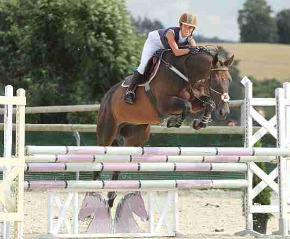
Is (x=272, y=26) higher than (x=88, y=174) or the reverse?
higher

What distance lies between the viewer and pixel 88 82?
14.7 meters

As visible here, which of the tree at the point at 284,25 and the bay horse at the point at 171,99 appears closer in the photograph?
the bay horse at the point at 171,99

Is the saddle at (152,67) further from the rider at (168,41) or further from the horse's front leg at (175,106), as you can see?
the horse's front leg at (175,106)

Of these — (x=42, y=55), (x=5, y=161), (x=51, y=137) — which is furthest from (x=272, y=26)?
(x=5, y=161)

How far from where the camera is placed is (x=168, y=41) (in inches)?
284

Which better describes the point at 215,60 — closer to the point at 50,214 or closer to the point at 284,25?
the point at 50,214

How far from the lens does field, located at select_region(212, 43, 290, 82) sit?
4012 cm

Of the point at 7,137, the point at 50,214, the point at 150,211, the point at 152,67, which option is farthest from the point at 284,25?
the point at 7,137

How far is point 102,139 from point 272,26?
184 feet

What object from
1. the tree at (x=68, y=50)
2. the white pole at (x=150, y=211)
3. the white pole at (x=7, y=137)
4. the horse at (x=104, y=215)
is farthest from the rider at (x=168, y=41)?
the tree at (x=68, y=50)

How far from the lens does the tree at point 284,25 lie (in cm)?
Result: 5984

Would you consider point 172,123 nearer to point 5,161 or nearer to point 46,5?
point 5,161

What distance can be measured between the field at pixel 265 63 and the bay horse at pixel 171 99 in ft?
105

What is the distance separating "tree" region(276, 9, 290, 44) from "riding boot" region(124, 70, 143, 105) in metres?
53.2
